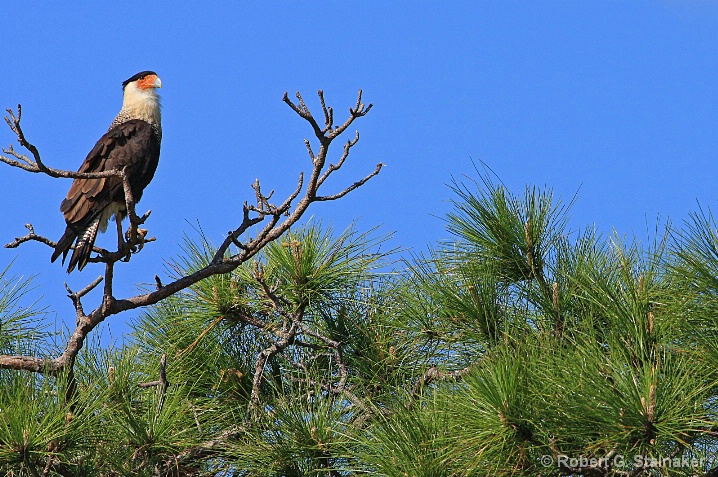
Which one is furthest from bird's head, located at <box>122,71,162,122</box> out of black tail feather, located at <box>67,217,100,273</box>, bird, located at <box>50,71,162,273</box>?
black tail feather, located at <box>67,217,100,273</box>

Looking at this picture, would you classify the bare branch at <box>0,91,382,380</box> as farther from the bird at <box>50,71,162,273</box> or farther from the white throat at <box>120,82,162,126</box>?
the white throat at <box>120,82,162,126</box>

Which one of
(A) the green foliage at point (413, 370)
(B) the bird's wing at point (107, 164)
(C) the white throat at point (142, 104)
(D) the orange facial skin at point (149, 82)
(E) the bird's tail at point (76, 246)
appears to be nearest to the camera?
(A) the green foliage at point (413, 370)

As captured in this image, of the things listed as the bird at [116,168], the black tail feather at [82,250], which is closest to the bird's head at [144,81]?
the bird at [116,168]

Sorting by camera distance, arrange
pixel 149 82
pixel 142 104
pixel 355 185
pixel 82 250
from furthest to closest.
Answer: pixel 149 82
pixel 142 104
pixel 82 250
pixel 355 185

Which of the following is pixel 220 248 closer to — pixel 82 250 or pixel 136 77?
pixel 82 250

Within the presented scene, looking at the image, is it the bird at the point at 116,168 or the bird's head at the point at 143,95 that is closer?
the bird at the point at 116,168

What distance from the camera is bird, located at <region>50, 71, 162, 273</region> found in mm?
3866

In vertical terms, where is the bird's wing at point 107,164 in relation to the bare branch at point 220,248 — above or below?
above

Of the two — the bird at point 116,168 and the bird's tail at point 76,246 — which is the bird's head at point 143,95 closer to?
the bird at point 116,168

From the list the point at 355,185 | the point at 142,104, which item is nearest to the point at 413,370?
the point at 355,185

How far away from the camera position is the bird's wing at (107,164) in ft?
13.3

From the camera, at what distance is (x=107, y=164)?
4.40m

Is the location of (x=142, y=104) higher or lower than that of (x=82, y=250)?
higher

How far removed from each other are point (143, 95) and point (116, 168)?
113 cm
